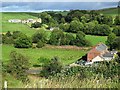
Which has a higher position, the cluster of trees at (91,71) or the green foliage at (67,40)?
the cluster of trees at (91,71)

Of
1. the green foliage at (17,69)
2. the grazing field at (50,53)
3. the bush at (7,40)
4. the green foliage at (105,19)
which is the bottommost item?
the grazing field at (50,53)

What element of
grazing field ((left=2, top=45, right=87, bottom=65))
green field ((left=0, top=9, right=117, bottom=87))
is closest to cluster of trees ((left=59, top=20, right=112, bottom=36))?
green field ((left=0, top=9, right=117, bottom=87))

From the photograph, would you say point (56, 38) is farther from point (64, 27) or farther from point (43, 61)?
point (43, 61)

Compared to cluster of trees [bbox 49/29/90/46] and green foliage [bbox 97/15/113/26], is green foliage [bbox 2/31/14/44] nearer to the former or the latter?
cluster of trees [bbox 49/29/90/46]

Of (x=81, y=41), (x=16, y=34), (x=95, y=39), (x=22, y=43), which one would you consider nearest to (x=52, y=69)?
(x=22, y=43)

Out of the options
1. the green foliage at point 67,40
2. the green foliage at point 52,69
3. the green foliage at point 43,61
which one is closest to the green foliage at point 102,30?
the green foliage at point 67,40

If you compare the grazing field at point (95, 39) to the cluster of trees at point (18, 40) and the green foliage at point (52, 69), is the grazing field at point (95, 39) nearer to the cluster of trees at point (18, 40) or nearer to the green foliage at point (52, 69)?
the cluster of trees at point (18, 40)

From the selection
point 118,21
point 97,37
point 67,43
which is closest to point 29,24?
point 67,43

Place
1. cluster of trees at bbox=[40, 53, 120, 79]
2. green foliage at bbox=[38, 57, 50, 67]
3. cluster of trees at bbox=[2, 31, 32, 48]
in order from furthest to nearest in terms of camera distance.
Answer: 1. cluster of trees at bbox=[2, 31, 32, 48]
2. green foliage at bbox=[38, 57, 50, 67]
3. cluster of trees at bbox=[40, 53, 120, 79]

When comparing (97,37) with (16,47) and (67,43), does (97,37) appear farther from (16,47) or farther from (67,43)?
(16,47)

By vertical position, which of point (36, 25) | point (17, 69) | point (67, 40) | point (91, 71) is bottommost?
point (67, 40)

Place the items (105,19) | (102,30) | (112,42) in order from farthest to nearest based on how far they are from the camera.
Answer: (105,19) → (102,30) → (112,42)

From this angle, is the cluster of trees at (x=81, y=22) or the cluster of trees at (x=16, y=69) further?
the cluster of trees at (x=81, y=22)
